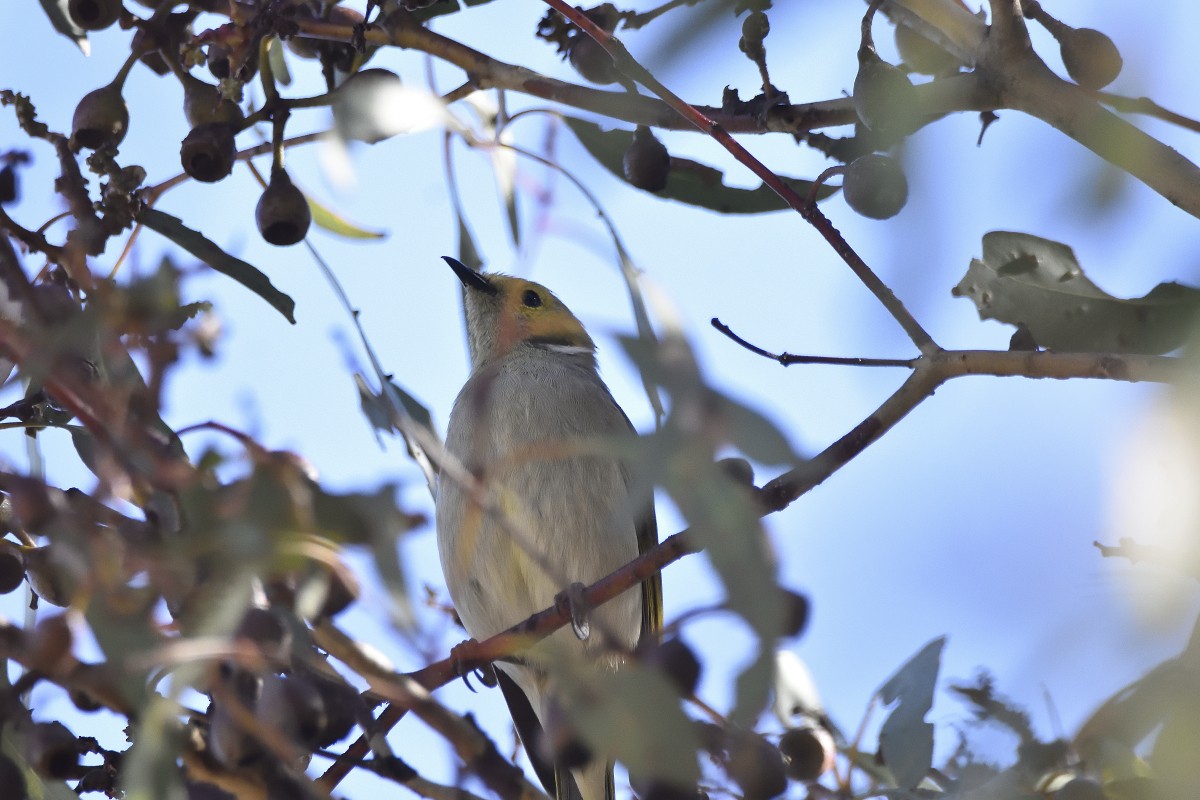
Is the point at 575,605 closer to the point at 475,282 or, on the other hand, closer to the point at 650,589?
the point at 650,589

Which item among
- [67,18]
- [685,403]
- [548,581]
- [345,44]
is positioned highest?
[67,18]

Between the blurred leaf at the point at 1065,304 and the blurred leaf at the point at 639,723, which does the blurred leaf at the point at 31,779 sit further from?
the blurred leaf at the point at 1065,304

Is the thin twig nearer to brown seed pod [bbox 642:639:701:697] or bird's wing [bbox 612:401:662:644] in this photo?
brown seed pod [bbox 642:639:701:697]

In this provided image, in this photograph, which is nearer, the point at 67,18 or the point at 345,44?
the point at 345,44

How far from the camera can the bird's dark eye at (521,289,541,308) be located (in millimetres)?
4824

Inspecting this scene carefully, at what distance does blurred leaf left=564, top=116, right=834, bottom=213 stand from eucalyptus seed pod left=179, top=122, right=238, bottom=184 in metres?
0.98

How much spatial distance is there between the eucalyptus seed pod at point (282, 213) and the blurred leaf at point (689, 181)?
872 millimetres

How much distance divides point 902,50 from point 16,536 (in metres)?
1.83

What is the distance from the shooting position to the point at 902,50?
2.74 meters

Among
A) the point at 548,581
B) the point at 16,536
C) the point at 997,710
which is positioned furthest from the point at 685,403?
the point at 548,581

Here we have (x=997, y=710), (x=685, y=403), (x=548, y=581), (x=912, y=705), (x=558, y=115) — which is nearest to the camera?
(x=685, y=403)

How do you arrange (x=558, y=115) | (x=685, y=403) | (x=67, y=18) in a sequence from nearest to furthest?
1. (x=685, y=403)
2. (x=67, y=18)
3. (x=558, y=115)

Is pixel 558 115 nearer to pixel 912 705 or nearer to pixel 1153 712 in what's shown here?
pixel 912 705

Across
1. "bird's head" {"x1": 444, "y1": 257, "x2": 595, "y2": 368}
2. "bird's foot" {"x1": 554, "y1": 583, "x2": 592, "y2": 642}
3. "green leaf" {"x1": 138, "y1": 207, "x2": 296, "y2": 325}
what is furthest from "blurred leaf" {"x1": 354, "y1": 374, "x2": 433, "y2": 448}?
"bird's head" {"x1": 444, "y1": 257, "x2": 595, "y2": 368}
